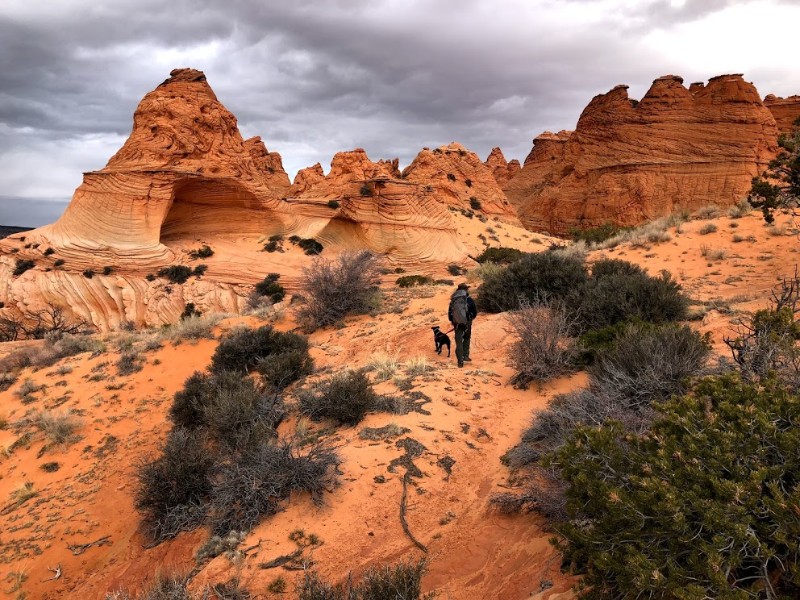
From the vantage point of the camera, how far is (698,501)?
183 centimetres

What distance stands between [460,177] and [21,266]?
31.3 m

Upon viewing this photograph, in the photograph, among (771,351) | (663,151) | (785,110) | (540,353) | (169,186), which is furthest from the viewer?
(785,110)

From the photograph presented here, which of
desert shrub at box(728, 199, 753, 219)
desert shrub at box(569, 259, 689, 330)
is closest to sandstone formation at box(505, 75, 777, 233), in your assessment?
desert shrub at box(728, 199, 753, 219)

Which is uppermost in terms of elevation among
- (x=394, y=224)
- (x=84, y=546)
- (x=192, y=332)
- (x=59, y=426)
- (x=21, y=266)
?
(x=394, y=224)

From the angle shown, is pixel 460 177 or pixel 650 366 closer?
pixel 650 366

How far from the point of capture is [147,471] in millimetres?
5020

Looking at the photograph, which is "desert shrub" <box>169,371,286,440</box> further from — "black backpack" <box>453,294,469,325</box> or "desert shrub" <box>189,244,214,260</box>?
"desert shrub" <box>189,244,214,260</box>

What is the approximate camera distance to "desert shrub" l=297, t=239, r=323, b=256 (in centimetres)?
2448

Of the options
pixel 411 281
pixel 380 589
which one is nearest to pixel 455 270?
pixel 411 281

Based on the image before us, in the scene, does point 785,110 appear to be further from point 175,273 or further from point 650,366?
point 175,273

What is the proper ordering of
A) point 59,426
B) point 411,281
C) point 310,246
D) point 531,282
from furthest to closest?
point 310,246
point 411,281
point 531,282
point 59,426

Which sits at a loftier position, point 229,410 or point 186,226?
point 186,226

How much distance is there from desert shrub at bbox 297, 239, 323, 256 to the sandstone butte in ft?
1.35

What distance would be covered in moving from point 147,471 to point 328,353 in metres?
5.19
